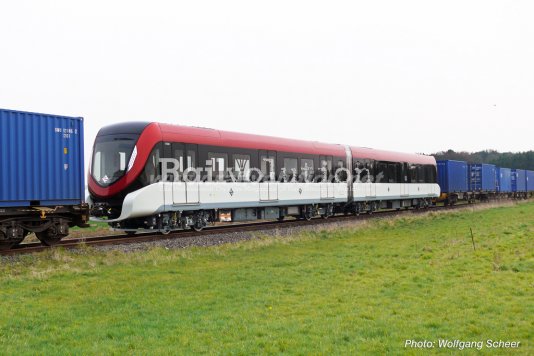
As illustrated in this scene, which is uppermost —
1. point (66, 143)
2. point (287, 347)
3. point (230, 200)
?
point (66, 143)

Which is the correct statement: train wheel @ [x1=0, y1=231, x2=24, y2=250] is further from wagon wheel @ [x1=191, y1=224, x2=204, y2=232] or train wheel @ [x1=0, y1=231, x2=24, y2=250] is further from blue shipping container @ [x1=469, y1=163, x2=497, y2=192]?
blue shipping container @ [x1=469, y1=163, x2=497, y2=192]

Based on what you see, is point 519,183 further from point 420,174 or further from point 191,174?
point 191,174

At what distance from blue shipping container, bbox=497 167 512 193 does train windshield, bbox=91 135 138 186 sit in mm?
43766

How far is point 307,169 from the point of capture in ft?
76.8

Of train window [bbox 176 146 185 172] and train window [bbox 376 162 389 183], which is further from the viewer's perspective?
train window [bbox 376 162 389 183]

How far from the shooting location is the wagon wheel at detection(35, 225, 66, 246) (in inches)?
572

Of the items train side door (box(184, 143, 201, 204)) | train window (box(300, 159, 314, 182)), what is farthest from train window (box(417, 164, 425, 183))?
train side door (box(184, 143, 201, 204))

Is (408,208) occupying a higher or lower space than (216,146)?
lower

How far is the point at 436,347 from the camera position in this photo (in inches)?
231

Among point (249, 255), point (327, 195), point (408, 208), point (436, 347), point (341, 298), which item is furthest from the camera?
point (408, 208)

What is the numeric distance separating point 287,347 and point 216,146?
42.7ft

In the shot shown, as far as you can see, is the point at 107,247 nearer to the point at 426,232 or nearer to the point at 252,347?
the point at 252,347

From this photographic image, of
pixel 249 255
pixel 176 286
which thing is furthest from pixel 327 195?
pixel 176 286

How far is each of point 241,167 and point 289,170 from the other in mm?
3341
